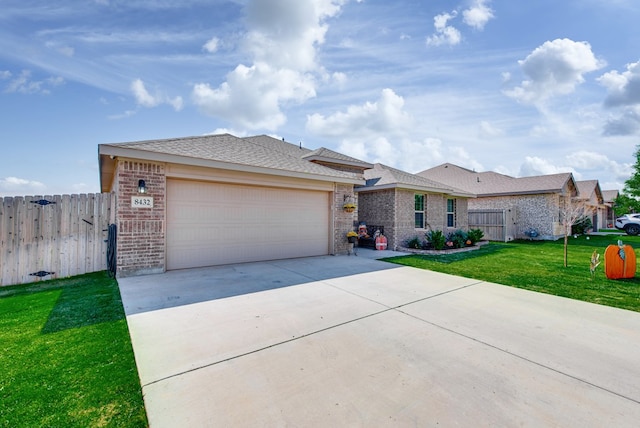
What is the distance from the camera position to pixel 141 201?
255 inches

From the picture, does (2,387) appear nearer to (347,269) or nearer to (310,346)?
(310,346)

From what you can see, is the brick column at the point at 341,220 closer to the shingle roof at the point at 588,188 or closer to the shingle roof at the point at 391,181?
the shingle roof at the point at 391,181

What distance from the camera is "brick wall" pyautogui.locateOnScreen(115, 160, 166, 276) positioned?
20.6ft

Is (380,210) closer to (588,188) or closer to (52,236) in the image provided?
(52,236)

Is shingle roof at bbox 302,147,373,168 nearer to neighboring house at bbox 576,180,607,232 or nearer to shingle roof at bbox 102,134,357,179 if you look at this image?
shingle roof at bbox 102,134,357,179

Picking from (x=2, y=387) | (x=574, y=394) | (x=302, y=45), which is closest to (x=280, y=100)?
(x=302, y=45)

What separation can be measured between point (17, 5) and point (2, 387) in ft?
25.0

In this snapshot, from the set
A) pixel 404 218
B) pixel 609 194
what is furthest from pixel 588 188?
pixel 404 218

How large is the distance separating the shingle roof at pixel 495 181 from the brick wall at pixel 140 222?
19.7 metres

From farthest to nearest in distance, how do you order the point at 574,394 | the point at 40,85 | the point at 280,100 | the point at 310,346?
the point at 280,100 < the point at 40,85 < the point at 310,346 < the point at 574,394

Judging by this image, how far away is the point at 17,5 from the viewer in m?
5.69

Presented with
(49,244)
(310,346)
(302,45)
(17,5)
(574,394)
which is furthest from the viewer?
(302,45)

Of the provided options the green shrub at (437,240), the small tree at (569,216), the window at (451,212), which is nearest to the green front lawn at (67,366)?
the small tree at (569,216)

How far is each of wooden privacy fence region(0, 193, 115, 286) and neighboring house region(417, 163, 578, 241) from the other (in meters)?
19.5
